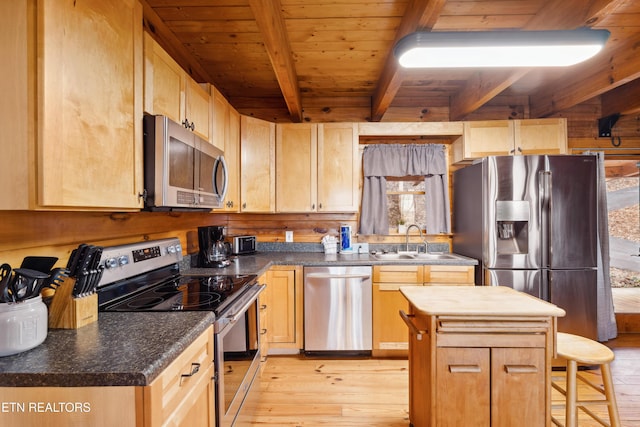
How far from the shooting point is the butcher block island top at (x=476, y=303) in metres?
1.37

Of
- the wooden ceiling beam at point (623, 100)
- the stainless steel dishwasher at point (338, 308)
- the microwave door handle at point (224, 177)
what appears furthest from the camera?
the wooden ceiling beam at point (623, 100)

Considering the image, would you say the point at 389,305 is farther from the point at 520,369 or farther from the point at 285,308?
the point at 520,369

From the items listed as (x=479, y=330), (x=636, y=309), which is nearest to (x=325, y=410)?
(x=479, y=330)

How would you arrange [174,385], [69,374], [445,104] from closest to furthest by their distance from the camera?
[69,374] → [174,385] → [445,104]

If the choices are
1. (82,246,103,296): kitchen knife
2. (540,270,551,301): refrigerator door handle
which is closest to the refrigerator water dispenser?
(540,270,551,301): refrigerator door handle

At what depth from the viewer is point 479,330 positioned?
140cm

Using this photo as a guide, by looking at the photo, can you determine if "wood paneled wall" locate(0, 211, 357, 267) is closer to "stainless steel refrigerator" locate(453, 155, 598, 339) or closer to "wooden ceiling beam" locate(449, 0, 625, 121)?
"stainless steel refrigerator" locate(453, 155, 598, 339)

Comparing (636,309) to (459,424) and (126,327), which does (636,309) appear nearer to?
(459,424)

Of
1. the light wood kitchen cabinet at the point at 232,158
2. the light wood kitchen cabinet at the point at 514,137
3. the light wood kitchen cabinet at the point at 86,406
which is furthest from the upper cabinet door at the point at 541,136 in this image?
the light wood kitchen cabinet at the point at 86,406

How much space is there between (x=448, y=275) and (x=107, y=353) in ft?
8.37

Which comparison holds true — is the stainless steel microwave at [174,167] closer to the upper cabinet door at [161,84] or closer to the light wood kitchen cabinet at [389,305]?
the upper cabinet door at [161,84]

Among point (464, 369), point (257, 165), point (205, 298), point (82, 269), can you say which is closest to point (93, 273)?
point (82, 269)

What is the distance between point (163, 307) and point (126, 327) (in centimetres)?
24

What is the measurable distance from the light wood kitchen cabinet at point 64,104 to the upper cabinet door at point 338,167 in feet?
6.40
